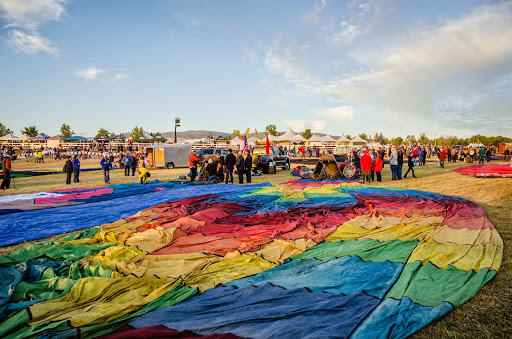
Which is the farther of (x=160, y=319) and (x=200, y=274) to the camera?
(x=200, y=274)

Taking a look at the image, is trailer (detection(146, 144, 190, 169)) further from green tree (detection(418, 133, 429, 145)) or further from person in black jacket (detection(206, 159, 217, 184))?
green tree (detection(418, 133, 429, 145))

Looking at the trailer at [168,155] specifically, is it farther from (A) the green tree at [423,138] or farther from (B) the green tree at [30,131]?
(A) the green tree at [423,138]

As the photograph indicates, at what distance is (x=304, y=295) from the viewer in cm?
347

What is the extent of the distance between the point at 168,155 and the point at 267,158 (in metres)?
10.2

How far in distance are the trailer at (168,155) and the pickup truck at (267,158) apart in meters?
7.83

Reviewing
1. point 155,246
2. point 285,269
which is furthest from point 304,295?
point 155,246

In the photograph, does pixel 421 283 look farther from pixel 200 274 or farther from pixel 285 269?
pixel 200 274

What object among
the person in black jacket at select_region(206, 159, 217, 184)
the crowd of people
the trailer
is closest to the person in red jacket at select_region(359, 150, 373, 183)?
the crowd of people

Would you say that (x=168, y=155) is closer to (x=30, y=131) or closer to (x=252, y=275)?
(x=252, y=275)

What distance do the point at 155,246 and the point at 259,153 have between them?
17.1 metres

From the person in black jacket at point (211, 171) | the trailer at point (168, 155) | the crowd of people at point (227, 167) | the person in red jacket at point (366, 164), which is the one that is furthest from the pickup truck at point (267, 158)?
the trailer at point (168, 155)

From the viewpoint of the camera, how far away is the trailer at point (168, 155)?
2614cm

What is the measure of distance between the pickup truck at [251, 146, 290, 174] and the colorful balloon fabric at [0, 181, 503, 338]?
518 inches

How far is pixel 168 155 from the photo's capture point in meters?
26.5
